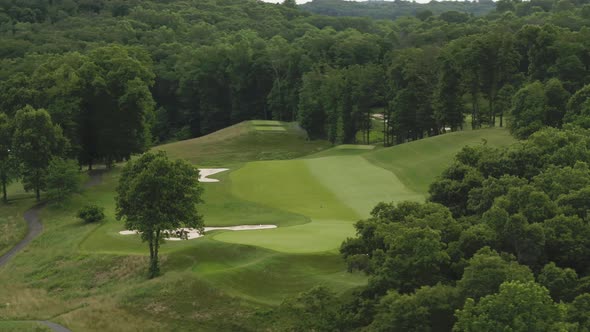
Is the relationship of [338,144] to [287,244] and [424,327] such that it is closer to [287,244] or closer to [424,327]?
[287,244]

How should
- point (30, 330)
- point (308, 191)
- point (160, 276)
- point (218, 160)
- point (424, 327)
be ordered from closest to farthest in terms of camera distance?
point (424, 327)
point (30, 330)
point (160, 276)
point (308, 191)
point (218, 160)

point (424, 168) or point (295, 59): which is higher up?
point (295, 59)

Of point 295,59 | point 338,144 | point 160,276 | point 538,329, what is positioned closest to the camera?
point 538,329

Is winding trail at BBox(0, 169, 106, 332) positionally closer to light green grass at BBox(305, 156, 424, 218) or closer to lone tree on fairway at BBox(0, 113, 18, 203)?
lone tree on fairway at BBox(0, 113, 18, 203)

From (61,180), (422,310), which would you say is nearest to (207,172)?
(61,180)

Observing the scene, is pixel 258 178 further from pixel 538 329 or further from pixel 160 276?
pixel 538 329

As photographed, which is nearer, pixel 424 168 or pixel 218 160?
pixel 424 168

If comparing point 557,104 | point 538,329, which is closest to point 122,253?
point 538,329

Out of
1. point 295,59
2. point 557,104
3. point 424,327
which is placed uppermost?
point 295,59

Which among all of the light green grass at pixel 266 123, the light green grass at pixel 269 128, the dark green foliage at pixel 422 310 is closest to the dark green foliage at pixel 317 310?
the dark green foliage at pixel 422 310
